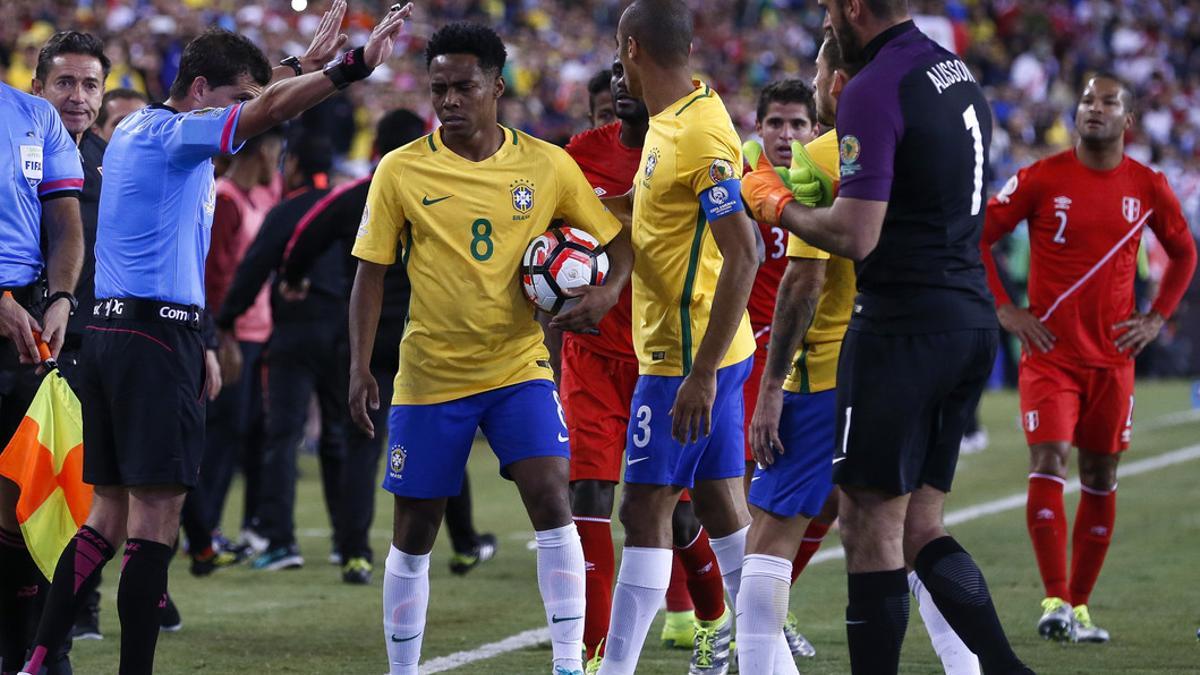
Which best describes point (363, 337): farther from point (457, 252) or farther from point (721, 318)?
point (721, 318)

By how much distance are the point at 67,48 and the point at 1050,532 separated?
15.4 feet

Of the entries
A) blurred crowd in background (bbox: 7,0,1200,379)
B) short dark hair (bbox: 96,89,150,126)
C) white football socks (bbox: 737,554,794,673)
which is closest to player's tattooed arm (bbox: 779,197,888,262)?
white football socks (bbox: 737,554,794,673)

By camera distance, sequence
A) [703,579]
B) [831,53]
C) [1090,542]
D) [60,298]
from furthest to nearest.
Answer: [1090,542] < [703,579] < [60,298] < [831,53]

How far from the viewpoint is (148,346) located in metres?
5.65

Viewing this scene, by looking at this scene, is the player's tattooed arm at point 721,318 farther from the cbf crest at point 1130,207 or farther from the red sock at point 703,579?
the cbf crest at point 1130,207

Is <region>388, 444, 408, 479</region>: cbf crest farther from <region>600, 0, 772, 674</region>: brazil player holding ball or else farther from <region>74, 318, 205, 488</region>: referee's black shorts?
<region>600, 0, 772, 674</region>: brazil player holding ball

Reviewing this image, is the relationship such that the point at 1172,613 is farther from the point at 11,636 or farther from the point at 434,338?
the point at 11,636

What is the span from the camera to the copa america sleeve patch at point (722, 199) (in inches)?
217

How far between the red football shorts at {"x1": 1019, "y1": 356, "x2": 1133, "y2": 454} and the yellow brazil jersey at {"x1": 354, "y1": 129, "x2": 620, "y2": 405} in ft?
9.61

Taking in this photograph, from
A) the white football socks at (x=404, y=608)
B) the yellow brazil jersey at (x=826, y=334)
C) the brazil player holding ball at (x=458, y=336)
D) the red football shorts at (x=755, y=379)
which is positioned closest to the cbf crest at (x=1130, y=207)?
the red football shorts at (x=755, y=379)

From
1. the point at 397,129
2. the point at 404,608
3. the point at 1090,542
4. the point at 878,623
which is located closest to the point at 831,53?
the point at 878,623

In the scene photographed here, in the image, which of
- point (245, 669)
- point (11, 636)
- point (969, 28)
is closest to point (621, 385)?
point (245, 669)

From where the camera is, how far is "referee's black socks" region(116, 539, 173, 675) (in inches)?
221

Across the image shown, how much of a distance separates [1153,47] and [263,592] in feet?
97.4
